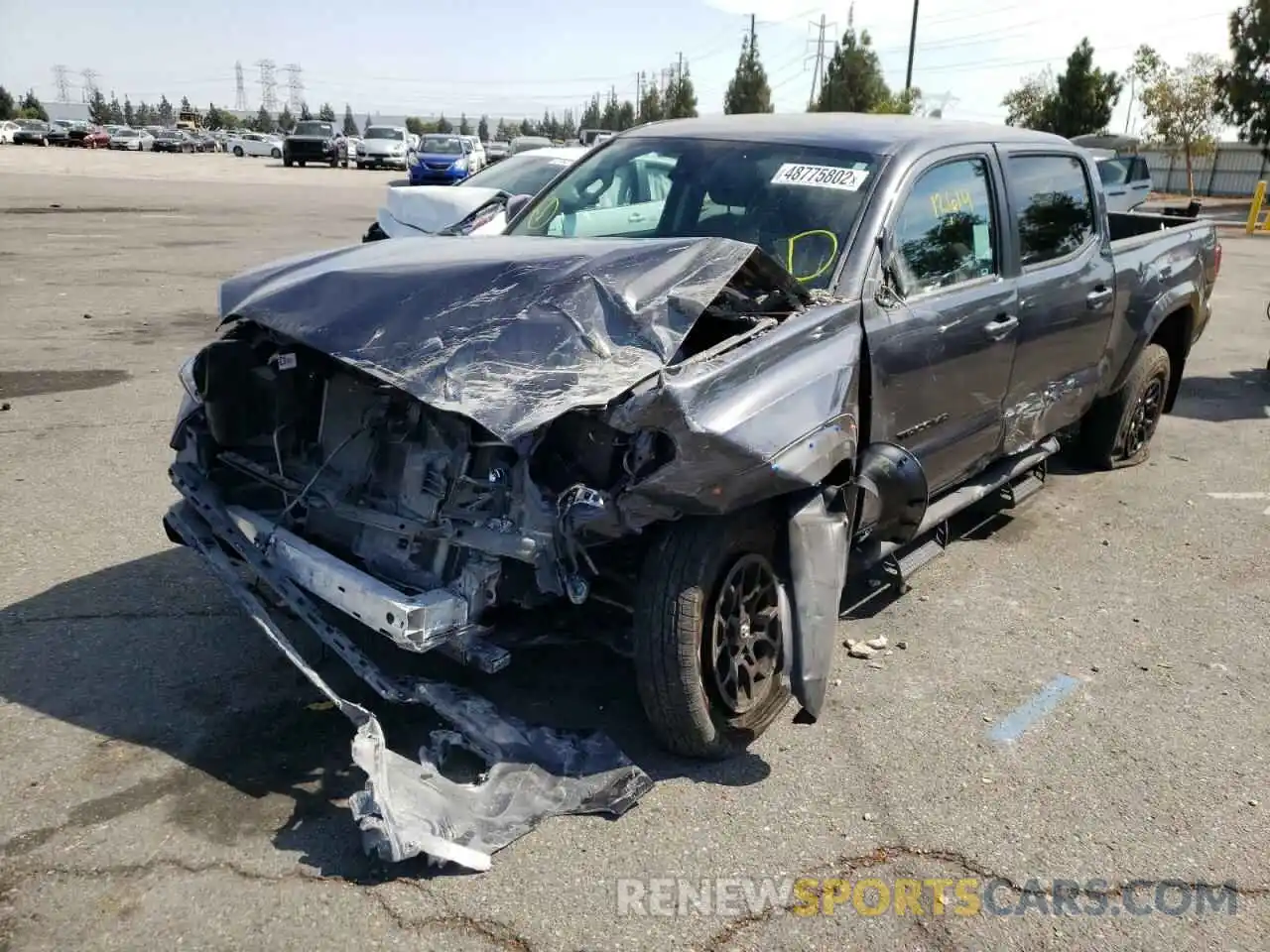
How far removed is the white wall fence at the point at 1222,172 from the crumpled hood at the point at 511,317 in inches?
1714

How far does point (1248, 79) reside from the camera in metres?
36.6

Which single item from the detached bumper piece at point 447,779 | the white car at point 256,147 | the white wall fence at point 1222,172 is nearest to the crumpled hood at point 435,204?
the detached bumper piece at point 447,779

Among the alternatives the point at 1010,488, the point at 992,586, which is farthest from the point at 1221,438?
the point at 992,586

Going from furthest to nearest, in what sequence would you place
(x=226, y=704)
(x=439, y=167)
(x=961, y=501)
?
(x=439, y=167)
(x=961, y=501)
(x=226, y=704)

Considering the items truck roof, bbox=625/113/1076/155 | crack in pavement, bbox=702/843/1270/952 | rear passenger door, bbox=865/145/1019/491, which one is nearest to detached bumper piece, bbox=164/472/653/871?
crack in pavement, bbox=702/843/1270/952

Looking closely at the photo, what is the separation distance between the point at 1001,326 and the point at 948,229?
493mm

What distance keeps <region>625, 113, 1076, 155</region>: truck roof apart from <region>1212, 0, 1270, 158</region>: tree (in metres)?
38.2

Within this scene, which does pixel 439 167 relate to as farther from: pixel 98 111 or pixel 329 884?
pixel 98 111

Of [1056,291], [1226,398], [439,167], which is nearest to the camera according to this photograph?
[1056,291]

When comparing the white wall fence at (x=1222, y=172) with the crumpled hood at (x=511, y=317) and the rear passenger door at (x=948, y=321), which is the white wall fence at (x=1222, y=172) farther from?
the crumpled hood at (x=511, y=317)

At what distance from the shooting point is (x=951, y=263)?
14.3ft

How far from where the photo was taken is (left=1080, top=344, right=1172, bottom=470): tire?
6391 mm

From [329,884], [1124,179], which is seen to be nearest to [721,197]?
[329,884]

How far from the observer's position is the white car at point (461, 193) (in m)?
10.5
